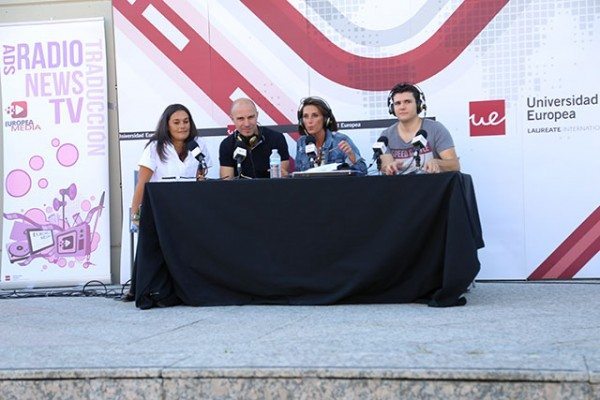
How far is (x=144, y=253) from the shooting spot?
570 centimetres

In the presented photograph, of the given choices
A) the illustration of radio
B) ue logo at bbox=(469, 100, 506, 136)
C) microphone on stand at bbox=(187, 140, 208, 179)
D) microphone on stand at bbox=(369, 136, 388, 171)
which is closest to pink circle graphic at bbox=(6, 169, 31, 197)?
the illustration of radio

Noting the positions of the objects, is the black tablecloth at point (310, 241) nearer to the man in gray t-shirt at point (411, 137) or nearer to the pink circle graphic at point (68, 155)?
the man in gray t-shirt at point (411, 137)

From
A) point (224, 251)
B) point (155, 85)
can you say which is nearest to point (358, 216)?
point (224, 251)

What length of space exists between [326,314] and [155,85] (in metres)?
3.23

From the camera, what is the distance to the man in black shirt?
658cm

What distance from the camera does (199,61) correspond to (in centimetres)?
749

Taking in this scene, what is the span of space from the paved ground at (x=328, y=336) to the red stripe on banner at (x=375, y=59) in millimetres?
2033

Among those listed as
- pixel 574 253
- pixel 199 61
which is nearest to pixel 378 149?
pixel 574 253

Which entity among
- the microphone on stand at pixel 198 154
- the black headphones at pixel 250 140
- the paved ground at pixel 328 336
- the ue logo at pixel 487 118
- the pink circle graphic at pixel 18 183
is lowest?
the paved ground at pixel 328 336

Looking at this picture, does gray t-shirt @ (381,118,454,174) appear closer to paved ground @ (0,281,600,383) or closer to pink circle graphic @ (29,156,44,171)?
paved ground @ (0,281,600,383)

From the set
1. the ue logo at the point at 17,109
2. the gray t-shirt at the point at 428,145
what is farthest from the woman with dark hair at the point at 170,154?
the ue logo at the point at 17,109

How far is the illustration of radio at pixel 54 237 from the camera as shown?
7.58m

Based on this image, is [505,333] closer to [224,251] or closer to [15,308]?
[224,251]

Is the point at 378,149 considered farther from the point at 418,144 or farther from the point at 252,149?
the point at 252,149
